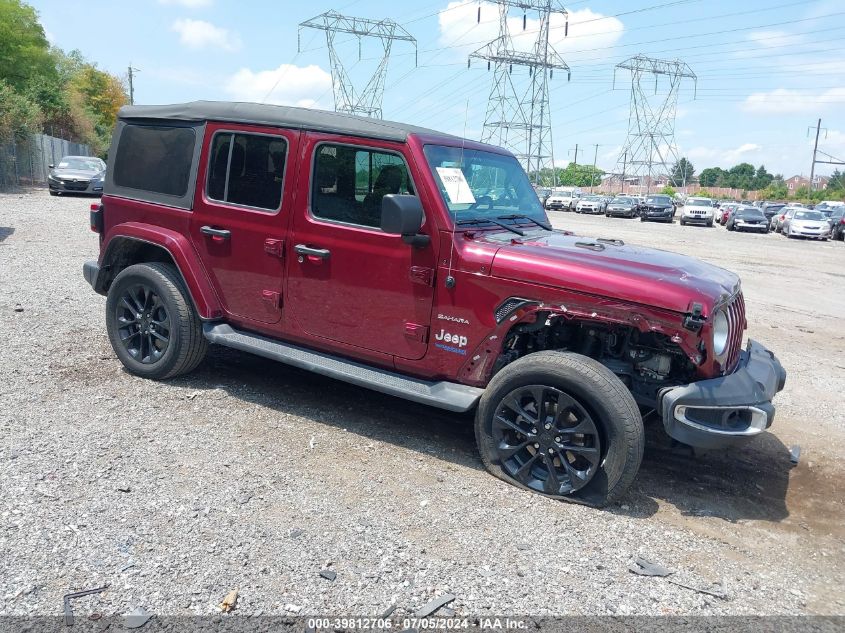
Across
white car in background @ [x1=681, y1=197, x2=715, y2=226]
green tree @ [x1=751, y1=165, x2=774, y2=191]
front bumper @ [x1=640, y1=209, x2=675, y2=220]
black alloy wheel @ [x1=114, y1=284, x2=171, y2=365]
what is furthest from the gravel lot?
green tree @ [x1=751, y1=165, x2=774, y2=191]

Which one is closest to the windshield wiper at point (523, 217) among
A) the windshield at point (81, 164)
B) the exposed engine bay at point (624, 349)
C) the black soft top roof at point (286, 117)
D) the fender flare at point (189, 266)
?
the black soft top roof at point (286, 117)

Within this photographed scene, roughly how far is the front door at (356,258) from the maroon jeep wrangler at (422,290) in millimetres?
13

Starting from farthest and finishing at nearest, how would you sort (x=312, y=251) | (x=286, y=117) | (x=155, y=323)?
(x=155, y=323), (x=286, y=117), (x=312, y=251)

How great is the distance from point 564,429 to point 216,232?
2812 millimetres

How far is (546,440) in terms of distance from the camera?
12.8 ft

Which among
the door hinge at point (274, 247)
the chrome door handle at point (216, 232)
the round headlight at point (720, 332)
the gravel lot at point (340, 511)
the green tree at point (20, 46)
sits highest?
the green tree at point (20, 46)

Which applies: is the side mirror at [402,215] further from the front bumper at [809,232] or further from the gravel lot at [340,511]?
the front bumper at [809,232]

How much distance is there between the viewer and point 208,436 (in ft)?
14.7

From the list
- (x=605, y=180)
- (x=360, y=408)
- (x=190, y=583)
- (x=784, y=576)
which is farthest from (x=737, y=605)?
(x=605, y=180)

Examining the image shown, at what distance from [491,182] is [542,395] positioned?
69.3 inches

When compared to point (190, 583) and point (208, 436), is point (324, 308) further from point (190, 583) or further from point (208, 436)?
point (190, 583)

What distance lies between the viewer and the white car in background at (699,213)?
35000 millimetres

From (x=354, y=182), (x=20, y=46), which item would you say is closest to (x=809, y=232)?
(x=354, y=182)

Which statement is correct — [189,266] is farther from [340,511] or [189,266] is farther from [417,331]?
[340,511]
